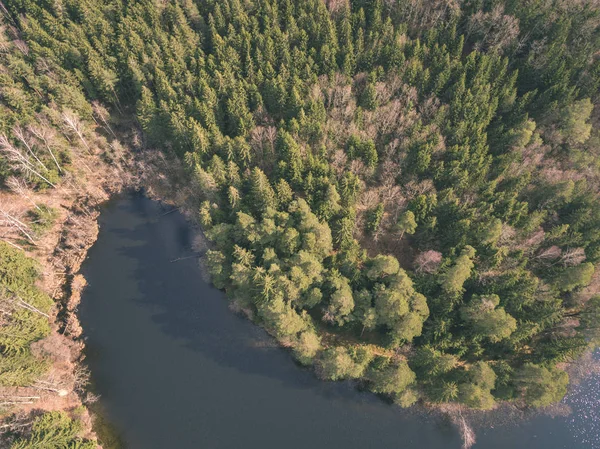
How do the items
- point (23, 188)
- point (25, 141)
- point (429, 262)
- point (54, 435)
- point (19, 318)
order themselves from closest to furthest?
1. point (54, 435)
2. point (19, 318)
3. point (429, 262)
4. point (25, 141)
5. point (23, 188)

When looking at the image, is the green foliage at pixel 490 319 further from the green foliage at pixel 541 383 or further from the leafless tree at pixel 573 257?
the leafless tree at pixel 573 257

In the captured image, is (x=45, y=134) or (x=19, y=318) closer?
(x=19, y=318)

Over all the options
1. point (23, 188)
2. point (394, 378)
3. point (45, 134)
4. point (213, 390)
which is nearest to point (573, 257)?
point (394, 378)

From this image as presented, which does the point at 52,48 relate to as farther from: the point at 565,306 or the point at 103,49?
the point at 565,306

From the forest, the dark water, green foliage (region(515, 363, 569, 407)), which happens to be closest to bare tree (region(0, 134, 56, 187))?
the forest

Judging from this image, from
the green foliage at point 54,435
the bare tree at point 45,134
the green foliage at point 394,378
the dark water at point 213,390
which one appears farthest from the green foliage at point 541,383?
the bare tree at point 45,134

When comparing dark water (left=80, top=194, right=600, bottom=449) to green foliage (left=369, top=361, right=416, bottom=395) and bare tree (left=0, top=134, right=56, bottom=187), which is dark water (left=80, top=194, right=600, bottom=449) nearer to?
green foliage (left=369, top=361, right=416, bottom=395)

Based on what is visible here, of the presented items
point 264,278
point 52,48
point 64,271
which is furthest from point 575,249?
point 52,48

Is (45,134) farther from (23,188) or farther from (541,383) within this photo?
(541,383)
